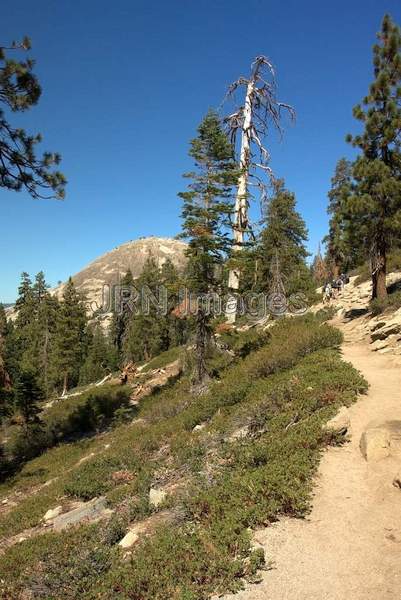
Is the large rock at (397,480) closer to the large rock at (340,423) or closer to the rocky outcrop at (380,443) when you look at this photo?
the rocky outcrop at (380,443)

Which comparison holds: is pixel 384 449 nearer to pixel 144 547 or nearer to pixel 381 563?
pixel 381 563

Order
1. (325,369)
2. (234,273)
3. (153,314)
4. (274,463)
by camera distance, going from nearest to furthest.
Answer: (274,463) → (325,369) → (234,273) → (153,314)

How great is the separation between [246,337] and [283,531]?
16.6 m

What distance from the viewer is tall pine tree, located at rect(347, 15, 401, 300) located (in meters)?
18.1

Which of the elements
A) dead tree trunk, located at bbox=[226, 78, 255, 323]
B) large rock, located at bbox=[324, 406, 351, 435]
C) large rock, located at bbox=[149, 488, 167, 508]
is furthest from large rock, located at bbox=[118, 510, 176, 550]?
dead tree trunk, located at bbox=[226, 78, 255, 323]

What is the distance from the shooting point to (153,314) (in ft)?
182

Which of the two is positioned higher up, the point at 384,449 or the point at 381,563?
the point at 384,449

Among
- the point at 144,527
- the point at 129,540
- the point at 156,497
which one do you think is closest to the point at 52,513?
the point at 156,497

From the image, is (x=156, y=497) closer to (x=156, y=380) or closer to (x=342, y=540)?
(x=342, y=540)

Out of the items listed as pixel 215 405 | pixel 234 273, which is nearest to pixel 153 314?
pixel 234 273

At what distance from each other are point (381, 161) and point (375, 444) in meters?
14.9

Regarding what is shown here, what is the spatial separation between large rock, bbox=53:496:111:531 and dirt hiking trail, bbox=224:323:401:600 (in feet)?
14.0

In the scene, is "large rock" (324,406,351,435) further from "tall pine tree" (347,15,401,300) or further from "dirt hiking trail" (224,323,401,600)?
"tall pine tree" (347,15,401,300)

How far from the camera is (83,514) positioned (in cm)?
880
